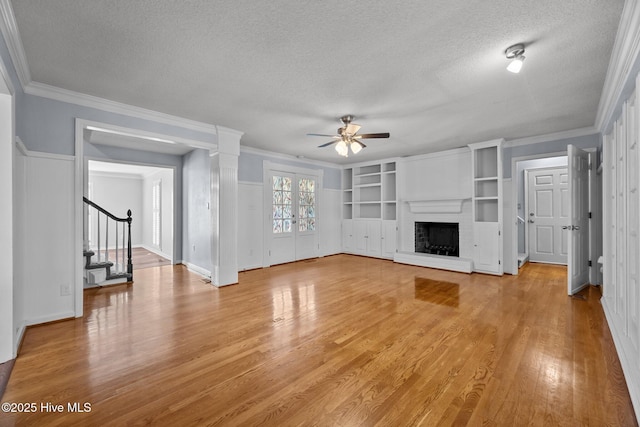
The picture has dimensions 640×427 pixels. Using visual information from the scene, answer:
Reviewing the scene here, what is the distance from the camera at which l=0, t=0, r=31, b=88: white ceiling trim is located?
1.80 metres

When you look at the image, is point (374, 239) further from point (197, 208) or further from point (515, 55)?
point (515, 55)

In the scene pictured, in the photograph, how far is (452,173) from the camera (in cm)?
586

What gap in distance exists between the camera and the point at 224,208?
450 cm

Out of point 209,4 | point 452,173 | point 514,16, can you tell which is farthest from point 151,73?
point 452,173

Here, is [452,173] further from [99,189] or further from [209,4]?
[99,189]

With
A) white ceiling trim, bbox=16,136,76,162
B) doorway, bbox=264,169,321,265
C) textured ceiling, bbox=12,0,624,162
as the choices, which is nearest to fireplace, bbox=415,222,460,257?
doorway, bbox=264,169,321,265

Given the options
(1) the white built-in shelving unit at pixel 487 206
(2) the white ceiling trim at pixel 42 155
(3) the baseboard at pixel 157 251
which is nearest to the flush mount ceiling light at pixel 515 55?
(1) the white built-in shelving unit at pixel 487 206

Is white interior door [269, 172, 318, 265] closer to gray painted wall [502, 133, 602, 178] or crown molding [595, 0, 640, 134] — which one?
gray painted wall [502, 133, 602, 178]

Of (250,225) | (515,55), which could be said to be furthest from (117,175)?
(515,55)

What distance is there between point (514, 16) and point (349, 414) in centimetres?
273

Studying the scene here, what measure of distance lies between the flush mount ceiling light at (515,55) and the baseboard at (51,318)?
4.89 meters

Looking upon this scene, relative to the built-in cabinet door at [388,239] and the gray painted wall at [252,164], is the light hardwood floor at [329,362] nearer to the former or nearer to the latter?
the gray painted wall at [252,164]

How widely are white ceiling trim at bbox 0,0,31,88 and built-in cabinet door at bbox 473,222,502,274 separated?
6347 mm

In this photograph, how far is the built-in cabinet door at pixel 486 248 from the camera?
16.6 ft
